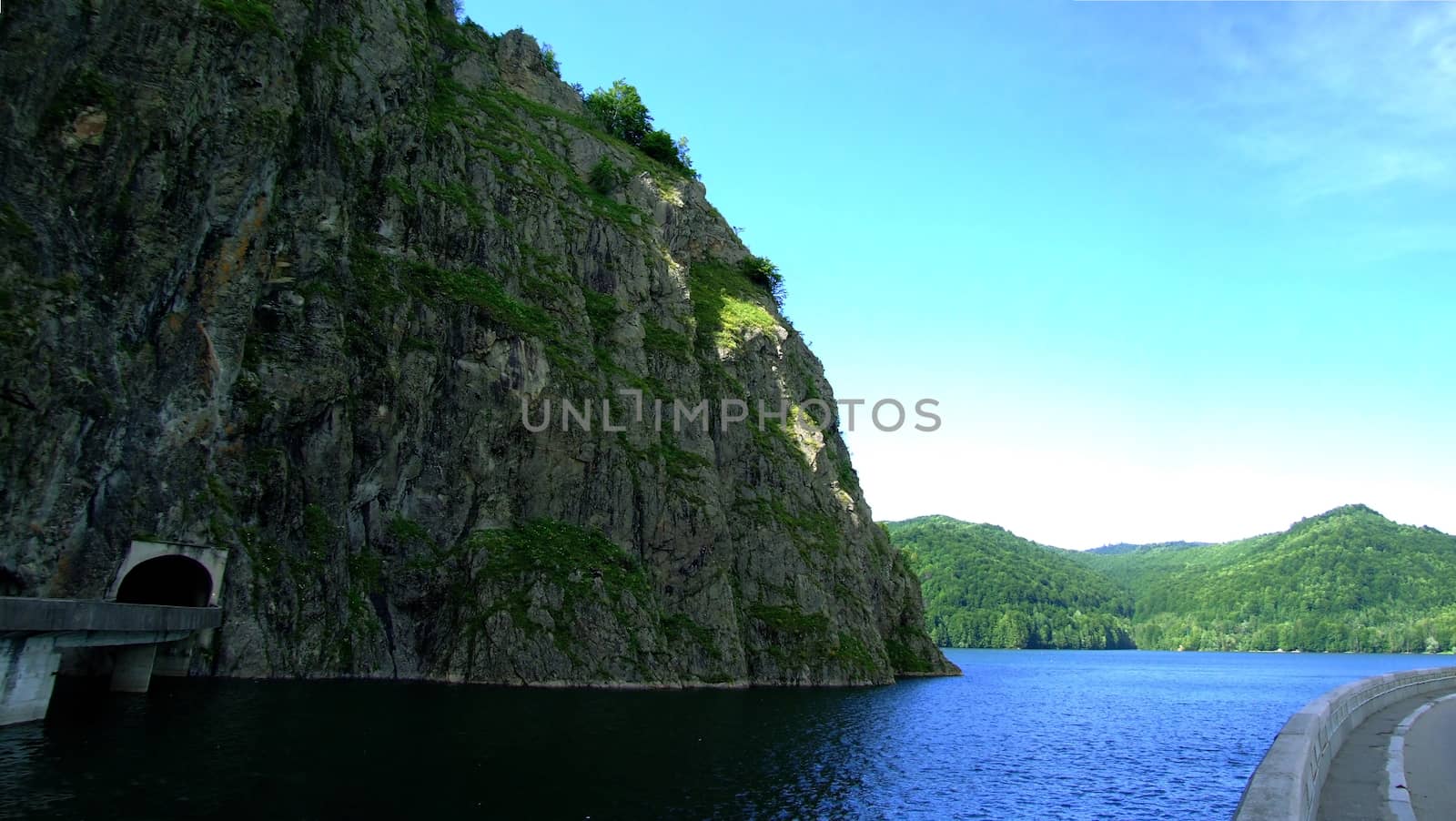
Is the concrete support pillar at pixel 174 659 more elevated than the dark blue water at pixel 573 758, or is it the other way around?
the concrete support pillar at pixel 174 659

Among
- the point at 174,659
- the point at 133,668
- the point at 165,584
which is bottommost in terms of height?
the point at 133,668

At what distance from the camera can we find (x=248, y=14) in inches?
2192

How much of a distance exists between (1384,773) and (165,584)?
61899mm

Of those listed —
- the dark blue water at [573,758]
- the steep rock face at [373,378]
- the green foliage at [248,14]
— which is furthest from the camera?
the green foliage at [248,14]

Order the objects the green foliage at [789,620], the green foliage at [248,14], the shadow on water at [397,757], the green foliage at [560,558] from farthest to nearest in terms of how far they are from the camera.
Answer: the green foliage at [789,620] → the green foliage at [560,558] → the green foliage at [248,14] → the shadow on water at [397,757]

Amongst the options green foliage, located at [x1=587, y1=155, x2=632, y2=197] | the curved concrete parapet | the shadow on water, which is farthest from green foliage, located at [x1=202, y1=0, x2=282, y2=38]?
the curved concrete parapet

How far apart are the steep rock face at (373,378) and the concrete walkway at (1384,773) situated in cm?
4459

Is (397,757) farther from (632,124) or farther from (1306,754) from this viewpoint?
(632,124)

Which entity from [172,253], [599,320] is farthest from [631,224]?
[172,253]

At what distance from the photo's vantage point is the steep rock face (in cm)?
4444

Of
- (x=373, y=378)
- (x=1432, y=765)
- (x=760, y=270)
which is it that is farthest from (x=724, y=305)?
(x=1432, y=765)

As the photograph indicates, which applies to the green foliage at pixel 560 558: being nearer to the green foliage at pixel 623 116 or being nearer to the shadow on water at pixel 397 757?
the shadow on water at pixel 397 757

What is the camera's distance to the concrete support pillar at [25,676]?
31312mm

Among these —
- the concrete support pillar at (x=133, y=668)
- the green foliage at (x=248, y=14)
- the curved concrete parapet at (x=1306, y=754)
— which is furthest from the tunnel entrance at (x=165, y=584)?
the curved concrete parapet at (x=1306, y=754)
